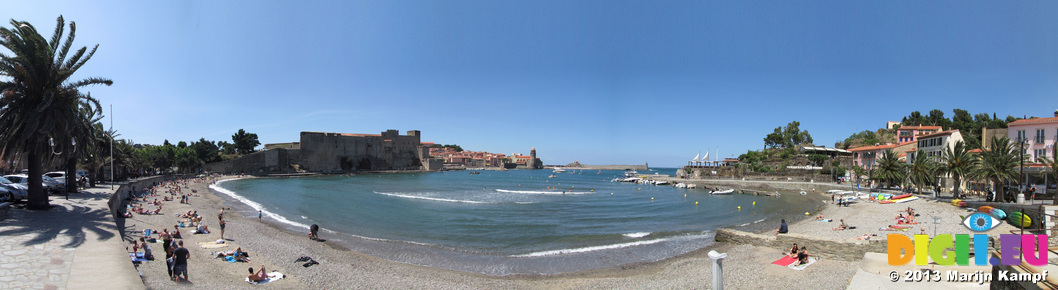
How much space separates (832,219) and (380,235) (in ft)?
63.7

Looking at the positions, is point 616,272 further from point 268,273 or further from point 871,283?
point 268,273

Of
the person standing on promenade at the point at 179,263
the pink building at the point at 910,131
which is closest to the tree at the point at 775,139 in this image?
the pink building at the point at 910,131

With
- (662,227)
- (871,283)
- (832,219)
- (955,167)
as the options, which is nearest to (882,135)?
(955,167)

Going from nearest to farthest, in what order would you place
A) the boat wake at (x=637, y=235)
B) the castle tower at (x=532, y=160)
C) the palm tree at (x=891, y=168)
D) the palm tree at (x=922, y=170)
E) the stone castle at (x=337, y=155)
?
the boat wake at (x=637, y=235) < the palm tree at (x=922, y=170) < the palm tree at (x=891, y=168) < the stone castle at (x=337, y=155) < the castle tower at (x=532, y=160)

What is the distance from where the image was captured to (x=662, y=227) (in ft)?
61.1

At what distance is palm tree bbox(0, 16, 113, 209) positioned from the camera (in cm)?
1121

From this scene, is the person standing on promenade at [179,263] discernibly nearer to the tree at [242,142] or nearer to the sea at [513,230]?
the sea at [513,230]

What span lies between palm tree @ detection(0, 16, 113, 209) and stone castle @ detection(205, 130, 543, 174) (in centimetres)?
6386

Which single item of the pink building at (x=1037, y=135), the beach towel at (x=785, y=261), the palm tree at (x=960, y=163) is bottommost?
the beach towel at (x=785, y=261)

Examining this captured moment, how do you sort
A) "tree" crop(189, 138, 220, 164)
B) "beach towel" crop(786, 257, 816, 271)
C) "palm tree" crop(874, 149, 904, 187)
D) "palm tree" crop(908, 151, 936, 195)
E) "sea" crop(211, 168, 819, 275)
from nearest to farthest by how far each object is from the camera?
"beach towel" crop(786, 257, 816, 271)
"sea" crop(211, 168, 819, 275)
"palm tree" crop(908, 151, 936, 195)
"palm tree" crop(874, 149, 904, 187)
"tree" crop(189, 138, 220, 164)

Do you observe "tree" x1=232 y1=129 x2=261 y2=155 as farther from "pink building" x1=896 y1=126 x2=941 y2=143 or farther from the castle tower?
"pink building" x1=896 y1=126 x2=941 y2=143

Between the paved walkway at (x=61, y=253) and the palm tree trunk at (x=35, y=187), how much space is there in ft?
1.35

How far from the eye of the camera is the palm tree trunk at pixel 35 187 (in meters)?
12.0

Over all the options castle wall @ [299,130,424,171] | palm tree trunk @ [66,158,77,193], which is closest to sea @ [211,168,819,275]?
palm tree trunk @ [66,158,77,193]
